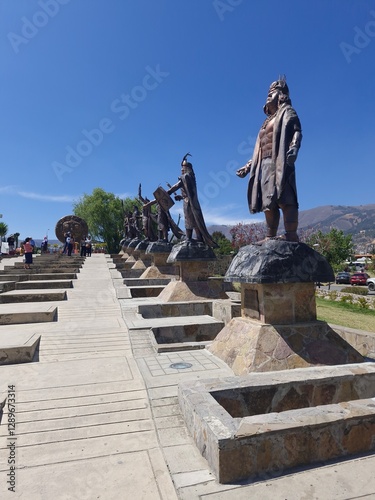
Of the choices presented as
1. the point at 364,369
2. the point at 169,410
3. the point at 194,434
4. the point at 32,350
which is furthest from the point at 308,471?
the point at 32,350

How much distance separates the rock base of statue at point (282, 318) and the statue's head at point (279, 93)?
1871 mm

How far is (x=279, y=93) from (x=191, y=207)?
14.9 ft

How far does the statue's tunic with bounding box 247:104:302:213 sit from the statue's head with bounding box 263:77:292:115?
0.43ft

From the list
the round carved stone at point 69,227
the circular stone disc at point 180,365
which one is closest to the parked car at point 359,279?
the round carved stone at point 69,227

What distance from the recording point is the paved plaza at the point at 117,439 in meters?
2.08

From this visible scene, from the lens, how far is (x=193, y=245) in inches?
350

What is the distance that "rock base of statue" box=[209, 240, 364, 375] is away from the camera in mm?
3941

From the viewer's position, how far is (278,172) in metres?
4.29

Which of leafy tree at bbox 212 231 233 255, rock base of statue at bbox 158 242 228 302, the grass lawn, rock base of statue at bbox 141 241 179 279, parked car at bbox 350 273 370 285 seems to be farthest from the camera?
leafy tree at bbox 212 231 233 255

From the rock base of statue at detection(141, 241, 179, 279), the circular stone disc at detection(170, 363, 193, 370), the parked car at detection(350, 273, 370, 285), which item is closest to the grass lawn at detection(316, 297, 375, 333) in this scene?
the rock base of statue at detection(141, 241, 179, 279)

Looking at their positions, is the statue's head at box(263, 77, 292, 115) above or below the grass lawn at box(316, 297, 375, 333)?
above

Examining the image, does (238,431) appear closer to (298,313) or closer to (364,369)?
(364,369)

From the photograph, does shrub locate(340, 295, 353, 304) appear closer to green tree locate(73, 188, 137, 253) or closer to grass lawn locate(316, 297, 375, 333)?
grass lawn locate(316, 297, 375, 333)

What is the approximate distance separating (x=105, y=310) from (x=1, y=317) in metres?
2.04
